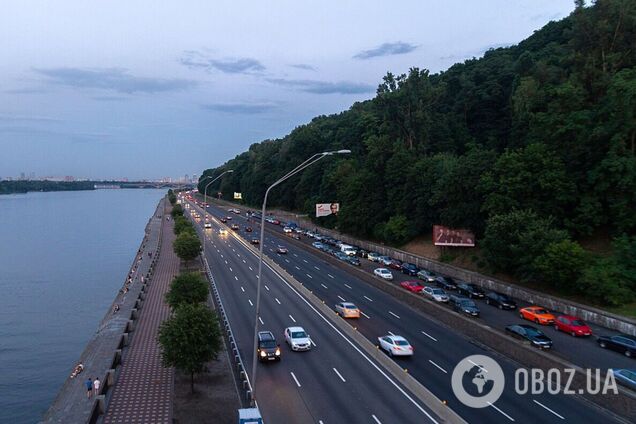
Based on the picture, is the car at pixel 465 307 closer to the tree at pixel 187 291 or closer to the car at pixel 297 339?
the car at pixel 297 339

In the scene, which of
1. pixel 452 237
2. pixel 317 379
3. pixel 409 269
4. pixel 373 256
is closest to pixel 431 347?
pixel 317 379

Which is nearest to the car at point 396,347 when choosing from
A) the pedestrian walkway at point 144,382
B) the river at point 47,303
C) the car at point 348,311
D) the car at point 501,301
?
the car at point 348,311

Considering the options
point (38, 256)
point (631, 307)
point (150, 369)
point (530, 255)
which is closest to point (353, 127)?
point (38, 256)

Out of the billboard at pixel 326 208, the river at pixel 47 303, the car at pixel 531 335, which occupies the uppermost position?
the billboard at pixel 326 208

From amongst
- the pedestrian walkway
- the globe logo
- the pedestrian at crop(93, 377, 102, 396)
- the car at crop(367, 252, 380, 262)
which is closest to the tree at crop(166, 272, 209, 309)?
the pedestrian walkway

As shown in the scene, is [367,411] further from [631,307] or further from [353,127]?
[353,127]
